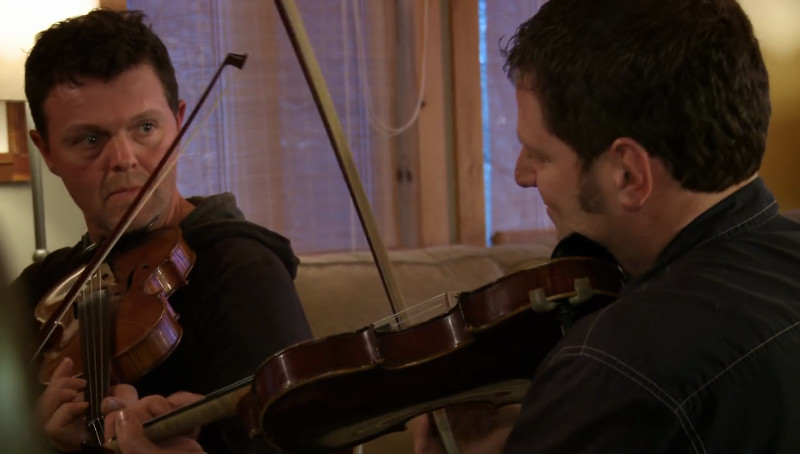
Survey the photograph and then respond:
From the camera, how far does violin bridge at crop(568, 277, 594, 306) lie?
0.97 metres

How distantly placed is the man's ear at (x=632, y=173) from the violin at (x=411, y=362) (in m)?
0.09

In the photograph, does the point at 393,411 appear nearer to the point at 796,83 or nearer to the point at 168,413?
the point at 168,413

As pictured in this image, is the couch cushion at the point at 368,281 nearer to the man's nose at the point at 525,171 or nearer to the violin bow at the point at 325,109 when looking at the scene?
the violin bow at the point at 325,109

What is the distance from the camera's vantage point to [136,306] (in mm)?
1292

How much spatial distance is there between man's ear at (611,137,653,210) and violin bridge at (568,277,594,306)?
93mm

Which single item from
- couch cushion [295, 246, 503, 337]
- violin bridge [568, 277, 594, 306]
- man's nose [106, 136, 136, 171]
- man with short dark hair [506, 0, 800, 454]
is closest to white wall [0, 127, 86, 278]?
couch cushion [295, 246, 503, 337]

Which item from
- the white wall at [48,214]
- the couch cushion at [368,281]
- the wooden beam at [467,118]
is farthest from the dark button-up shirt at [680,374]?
the wooden beam at [467,118]

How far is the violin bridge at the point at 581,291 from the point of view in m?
0.97

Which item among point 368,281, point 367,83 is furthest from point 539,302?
point 367,83

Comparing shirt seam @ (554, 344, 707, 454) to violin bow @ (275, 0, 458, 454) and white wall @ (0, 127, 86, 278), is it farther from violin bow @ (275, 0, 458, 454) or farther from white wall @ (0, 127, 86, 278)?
white wall @ (0, 127, 86, 278)

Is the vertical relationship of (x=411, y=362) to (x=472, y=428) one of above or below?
above

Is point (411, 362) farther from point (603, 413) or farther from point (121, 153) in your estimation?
point (121, 153)

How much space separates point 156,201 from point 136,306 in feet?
0.74

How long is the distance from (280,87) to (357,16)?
1.07ft
